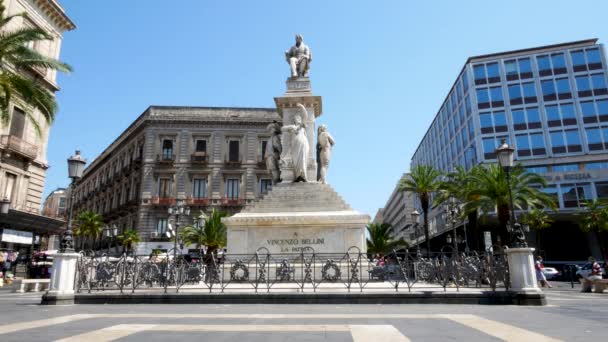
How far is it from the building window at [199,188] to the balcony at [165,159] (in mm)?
3720

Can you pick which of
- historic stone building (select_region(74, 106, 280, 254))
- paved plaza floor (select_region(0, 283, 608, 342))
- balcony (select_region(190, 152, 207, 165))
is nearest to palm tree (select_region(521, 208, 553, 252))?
historic stone building (select_region(74, 106, 280, 254))

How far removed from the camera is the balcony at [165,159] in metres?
48.3

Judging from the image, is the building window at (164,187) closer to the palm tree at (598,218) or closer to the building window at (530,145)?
the building window at (530,145)

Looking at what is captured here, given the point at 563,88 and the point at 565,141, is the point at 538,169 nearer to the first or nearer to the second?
the point at 565,141

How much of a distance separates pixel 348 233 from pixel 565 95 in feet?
149

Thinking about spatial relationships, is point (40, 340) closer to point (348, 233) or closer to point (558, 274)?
point (348, 233)

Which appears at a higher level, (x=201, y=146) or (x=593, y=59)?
(x=593, y=59)

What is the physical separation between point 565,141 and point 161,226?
158 feet

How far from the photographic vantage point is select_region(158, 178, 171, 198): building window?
47.9m

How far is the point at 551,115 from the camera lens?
4666 centimetres

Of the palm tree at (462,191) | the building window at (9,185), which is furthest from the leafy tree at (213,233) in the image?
the palm tree at (462,191)

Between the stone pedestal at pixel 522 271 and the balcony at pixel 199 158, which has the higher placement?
the balcony at pixel 199 158

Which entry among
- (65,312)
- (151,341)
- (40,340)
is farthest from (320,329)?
(65,312)

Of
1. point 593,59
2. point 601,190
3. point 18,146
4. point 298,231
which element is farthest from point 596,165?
point 18,146
